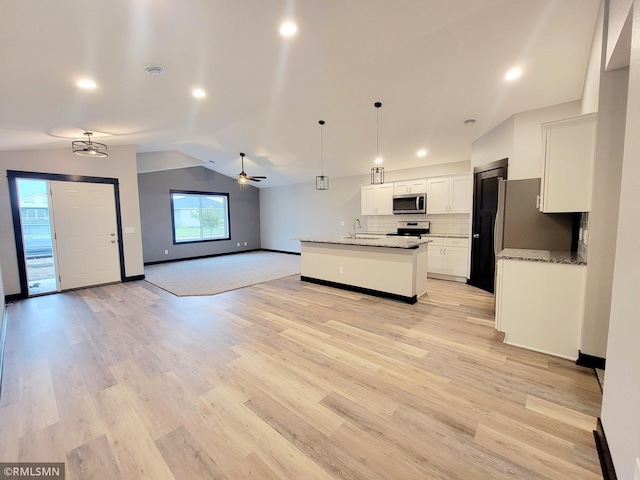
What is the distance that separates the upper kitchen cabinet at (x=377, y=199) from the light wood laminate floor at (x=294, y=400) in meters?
3.43

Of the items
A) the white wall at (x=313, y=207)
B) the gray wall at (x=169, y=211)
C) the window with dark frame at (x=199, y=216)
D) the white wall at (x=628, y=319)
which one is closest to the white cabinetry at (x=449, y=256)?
the white wall at (x=313, y=207)

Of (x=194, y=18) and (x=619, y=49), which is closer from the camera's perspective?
(x=619, y=49)

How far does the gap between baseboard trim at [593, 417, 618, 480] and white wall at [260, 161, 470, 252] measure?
4910 millimetres

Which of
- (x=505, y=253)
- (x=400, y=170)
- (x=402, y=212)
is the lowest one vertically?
(x=505, y=253)

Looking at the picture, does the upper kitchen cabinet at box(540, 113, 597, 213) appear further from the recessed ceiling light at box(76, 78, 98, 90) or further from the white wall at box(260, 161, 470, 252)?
the recessed ceiling light at box(76, 78, 98, 90)

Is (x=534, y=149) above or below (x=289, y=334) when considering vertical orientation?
above

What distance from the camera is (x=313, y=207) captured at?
8609 mm

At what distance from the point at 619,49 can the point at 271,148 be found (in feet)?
18.2

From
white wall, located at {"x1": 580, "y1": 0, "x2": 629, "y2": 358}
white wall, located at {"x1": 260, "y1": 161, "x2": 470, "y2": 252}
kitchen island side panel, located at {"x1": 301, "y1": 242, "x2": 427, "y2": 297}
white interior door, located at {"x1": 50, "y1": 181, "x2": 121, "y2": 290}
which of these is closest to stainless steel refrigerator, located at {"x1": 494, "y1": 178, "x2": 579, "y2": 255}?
white wall, located at {"x1": 580, "y1": 0, "x2": 629, "y2": 358}

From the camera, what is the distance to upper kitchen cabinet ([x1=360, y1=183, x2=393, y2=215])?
627 cm

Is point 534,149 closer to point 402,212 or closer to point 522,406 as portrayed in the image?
point 402,212

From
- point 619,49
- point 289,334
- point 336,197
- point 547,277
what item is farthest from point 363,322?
point 336,197

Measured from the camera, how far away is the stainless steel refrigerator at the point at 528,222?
2.97m

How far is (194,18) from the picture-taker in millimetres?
2020
